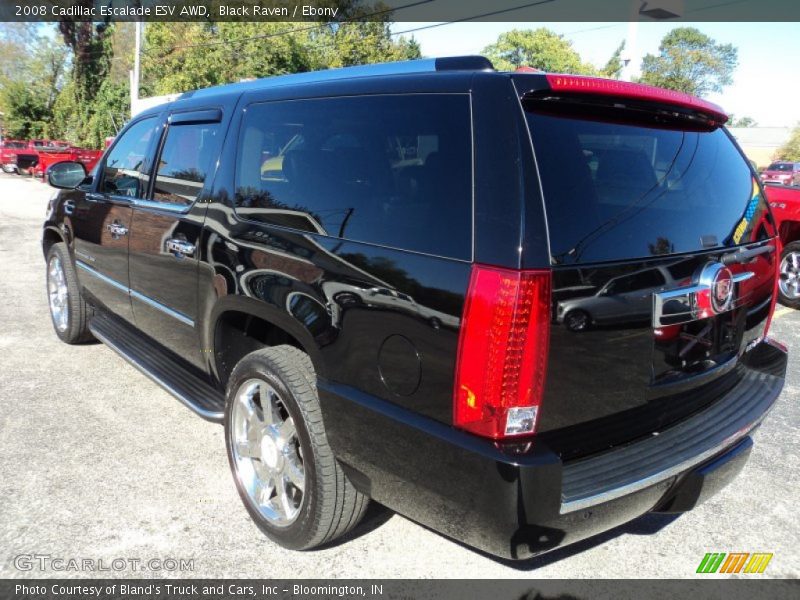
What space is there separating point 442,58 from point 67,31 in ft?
176

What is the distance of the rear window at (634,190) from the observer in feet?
6.21

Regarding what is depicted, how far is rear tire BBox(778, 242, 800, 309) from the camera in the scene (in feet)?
23.5

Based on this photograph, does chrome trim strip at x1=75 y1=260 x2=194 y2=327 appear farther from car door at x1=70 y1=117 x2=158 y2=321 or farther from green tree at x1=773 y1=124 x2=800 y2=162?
green tree at x1=773 y1=124 x2=800 y2=162

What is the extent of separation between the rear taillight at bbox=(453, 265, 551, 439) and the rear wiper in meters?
0.94

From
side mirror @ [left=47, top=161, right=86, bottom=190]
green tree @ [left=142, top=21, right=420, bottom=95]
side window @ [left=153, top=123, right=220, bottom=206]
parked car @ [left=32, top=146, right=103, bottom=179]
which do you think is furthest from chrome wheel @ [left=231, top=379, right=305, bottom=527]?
green tree @ [left=142, top=21, right=420, bottom=95]

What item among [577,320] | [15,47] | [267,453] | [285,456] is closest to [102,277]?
[267,453]

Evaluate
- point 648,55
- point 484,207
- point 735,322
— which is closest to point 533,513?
point 484,207

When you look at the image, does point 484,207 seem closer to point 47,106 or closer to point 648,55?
point 47,106

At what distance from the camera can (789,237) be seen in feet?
24.3

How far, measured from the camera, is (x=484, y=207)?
1854 mm

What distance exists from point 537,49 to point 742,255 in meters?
59.0

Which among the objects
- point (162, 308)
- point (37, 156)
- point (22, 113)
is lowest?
point (162, 308)

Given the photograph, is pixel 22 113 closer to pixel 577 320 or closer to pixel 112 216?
pixel 112 216

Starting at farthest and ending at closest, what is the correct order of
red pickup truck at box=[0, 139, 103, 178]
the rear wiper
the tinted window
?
red pickup truck at box=[0, 139, 103, 178] → the rear wiper → the tinted window
